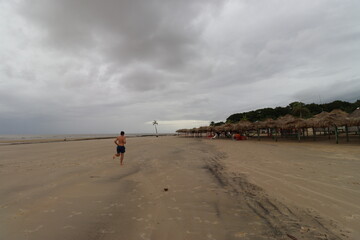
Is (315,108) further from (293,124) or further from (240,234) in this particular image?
(240,234)

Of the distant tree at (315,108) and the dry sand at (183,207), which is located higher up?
the distant tree at (315,108)

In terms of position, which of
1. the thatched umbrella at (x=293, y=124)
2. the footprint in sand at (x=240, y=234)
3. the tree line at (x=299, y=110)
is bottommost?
the footprint in sand at (x=240, y=234)

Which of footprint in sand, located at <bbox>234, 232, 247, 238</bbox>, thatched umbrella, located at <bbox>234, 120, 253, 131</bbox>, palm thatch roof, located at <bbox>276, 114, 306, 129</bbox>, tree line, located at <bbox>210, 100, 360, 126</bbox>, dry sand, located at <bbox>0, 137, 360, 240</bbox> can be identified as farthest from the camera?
tree line, located at <bbox>210, 100, 360, 126</bbox>

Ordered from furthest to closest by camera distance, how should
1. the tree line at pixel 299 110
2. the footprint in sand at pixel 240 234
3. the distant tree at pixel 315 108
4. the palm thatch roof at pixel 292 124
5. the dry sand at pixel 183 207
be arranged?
the distant tree at pixel 315 108
the tree line at pixel 299 110
the palm thatch roof at pixel 292 124
the dry sand at pixel 183 207
the footprint in sand at pixel 240 234

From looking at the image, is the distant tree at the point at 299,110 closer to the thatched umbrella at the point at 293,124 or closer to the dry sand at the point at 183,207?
the thatched umbrella at the point at 293,124

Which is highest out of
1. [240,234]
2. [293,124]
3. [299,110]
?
[299,110]

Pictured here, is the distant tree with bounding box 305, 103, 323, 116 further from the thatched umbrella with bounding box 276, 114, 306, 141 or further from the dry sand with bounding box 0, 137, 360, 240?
the dry sand with bounding box 0, 137, 360, 240

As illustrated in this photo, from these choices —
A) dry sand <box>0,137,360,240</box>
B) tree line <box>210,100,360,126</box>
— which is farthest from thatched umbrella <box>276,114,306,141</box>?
tree line <box>210,100,360,126</box>

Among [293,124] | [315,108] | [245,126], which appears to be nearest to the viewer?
[293,124]

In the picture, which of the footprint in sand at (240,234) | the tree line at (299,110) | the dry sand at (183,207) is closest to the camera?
the footprint in sand at (240,234)

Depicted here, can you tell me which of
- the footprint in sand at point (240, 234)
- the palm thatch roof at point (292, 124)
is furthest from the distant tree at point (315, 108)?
the footprint in sand at point (240, 234)

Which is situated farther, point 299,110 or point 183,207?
point 299,110

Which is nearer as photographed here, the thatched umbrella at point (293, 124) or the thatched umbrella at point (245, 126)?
the thatched umbrella at point (293, 124)

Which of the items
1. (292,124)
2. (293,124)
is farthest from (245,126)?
(293,124)
